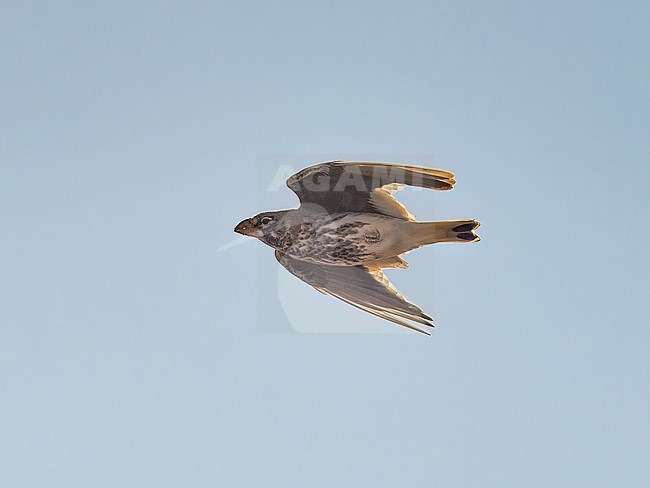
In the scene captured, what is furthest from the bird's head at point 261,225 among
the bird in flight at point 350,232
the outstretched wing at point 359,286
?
the outstretched wing at point 359,286

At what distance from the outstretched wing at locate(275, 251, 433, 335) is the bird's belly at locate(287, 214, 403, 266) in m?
0.26

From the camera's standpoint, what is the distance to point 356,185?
8.43 meters

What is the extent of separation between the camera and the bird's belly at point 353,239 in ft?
28.2

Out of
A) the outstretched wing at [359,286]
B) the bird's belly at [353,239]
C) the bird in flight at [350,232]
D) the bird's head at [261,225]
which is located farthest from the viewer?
the bird's head at [261,225]

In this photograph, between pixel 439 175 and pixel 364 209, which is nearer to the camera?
pixel 439 175

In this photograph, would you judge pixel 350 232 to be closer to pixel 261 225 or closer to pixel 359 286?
pixel 359 286

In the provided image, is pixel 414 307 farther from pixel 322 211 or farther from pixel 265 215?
pixel 265 215

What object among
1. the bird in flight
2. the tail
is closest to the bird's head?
the bird in flight

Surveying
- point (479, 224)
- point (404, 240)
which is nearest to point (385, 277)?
point (404, 240)

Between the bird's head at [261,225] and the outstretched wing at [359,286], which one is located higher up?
the bird's head at [261,225]

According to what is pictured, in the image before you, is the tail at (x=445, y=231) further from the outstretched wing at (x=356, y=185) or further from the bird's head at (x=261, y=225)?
the bird's head at (x=261, y=225)

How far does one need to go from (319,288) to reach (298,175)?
1.36 metres

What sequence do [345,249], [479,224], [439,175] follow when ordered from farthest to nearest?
[345,249] < [479,224] < [439,175]

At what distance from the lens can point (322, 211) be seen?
876 centimetres
